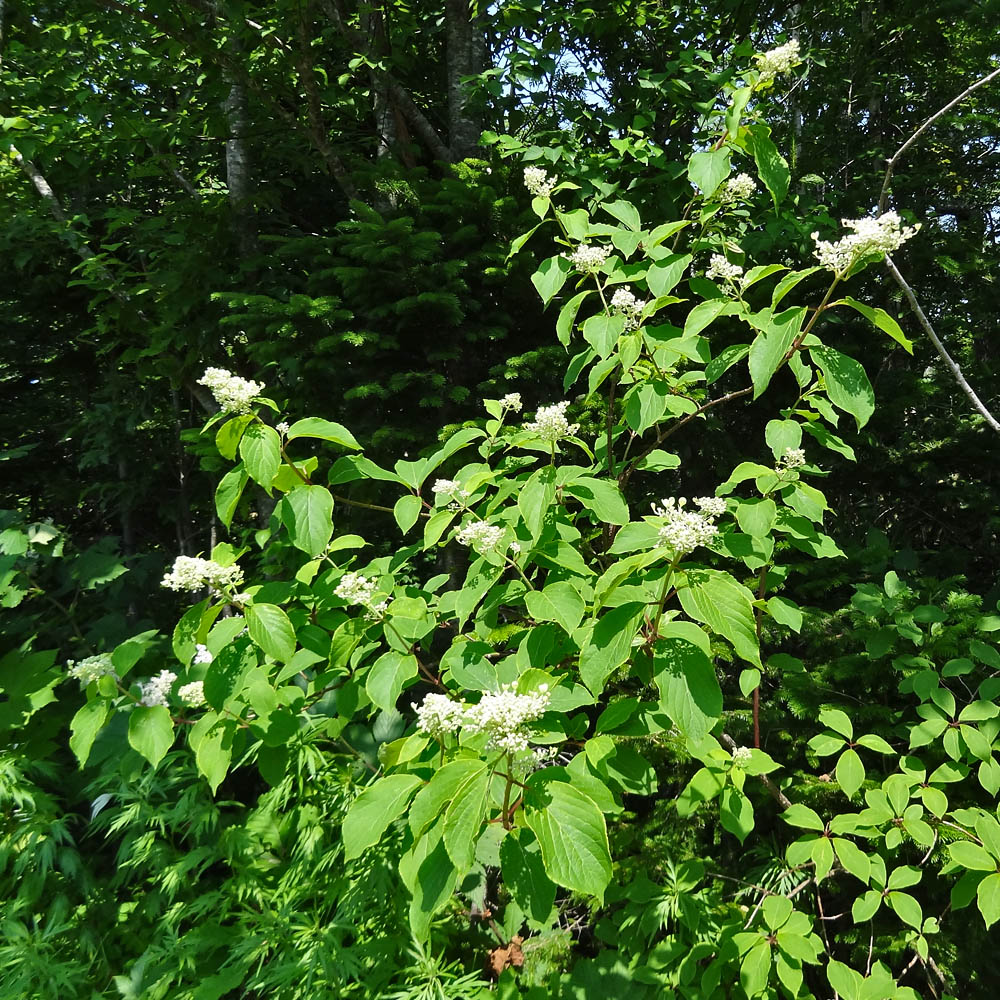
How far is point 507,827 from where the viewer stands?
995 mm

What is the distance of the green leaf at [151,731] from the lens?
1271mm

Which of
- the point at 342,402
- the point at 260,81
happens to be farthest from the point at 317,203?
the point at 342,402

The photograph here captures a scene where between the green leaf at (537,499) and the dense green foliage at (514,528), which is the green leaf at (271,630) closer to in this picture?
the dense green foliage at (514,528)

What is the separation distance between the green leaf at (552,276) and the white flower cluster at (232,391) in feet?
2.26

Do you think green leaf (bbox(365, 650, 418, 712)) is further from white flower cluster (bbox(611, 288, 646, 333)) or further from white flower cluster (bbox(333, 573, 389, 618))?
white flower cluster (bbox(611, 288, 646, 333))

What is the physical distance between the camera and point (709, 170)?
1.34 metres

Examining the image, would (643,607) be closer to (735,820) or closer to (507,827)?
(507,827)

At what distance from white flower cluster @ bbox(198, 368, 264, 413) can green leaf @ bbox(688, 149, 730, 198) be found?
102cm

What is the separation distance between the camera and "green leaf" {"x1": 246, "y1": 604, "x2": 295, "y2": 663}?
119 centimetres

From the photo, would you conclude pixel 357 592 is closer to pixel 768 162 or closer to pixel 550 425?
pixel 550 425

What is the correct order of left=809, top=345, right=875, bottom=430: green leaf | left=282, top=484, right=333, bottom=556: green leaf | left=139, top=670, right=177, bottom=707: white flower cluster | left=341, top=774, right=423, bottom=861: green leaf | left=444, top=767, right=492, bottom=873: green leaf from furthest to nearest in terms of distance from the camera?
left=139, top=670, right=177, bottom=707: white flower cluster, left=282, top=484, right=333, bottom=556: green leaf, left=809, top=345, right=875, bottom=430: green leaf, left=341, top=774, right=423, bottom=861: green leaf, left=444, top=767, right=492, bottom=873: green leaf

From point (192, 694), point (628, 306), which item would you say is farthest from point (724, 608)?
point (192, 694)

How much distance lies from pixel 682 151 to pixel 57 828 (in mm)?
3787

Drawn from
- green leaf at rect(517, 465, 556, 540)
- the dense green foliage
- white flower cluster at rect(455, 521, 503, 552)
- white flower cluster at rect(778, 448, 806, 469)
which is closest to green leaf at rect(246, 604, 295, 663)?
the dense green foliage
